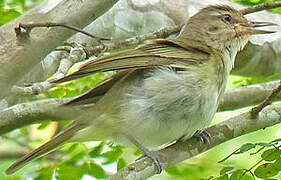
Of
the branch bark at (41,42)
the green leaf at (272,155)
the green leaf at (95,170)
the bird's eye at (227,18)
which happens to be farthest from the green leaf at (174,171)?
the branch bark at (41,42)

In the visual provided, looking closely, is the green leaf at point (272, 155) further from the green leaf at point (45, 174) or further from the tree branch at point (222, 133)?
the green leaf at point (45, 174)

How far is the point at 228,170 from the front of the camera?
10.9 feet

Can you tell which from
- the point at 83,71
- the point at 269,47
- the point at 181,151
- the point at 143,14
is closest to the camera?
the point at 83,71

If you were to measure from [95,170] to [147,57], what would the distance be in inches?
44.5

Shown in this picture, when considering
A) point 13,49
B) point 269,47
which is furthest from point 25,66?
point 269,47

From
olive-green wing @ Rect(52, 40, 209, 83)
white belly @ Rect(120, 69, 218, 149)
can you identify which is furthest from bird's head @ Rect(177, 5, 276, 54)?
white belly @ Rect(120, 69, 218, 149)

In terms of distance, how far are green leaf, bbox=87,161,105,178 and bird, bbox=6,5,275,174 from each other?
1.63 feet

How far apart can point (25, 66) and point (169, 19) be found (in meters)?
2.42

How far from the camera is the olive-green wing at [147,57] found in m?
3.31

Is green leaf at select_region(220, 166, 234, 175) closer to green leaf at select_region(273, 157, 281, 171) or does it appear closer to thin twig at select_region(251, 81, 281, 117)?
green leaf at select_region(273, 157, 281, 171)

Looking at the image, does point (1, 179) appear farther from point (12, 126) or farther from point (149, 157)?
point (149, 157)

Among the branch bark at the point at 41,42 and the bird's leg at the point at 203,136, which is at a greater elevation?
the branch bark at the point at 41,42

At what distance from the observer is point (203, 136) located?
146 inches

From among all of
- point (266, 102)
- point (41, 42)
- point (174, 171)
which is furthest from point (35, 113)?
point (266, 102)
